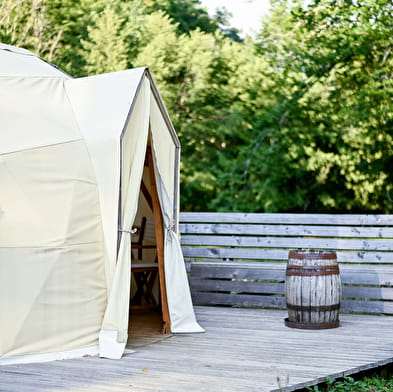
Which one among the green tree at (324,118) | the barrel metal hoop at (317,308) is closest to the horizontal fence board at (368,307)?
the barrel metal hoop at (317,308)

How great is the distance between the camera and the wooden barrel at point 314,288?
22.1ft

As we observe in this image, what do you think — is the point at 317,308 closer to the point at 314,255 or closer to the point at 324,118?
the point at 314,255

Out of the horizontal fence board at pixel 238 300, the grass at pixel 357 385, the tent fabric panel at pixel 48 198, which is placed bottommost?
the horizontal fence board at pixel 238 300

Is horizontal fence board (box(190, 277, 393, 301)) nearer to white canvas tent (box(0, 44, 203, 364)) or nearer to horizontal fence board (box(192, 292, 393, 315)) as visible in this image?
horizontal fence board (box(192, 292, 393, 315))

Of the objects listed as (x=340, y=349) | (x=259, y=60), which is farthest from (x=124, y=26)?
(x=340, y=349)

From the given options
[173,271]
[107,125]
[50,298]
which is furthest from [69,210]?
[173,271]

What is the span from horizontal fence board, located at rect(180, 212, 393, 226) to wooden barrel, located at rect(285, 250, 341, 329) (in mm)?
1510

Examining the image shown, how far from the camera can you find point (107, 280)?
19.6ft

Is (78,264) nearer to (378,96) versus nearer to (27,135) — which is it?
(27,135)

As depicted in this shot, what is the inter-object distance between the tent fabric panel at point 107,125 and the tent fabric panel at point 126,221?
90 mm

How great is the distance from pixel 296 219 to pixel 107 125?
3.31 m

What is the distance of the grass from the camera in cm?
501

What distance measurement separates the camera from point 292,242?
8.50 m

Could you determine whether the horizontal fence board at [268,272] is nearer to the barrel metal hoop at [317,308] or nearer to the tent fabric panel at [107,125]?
the barrel metal hoop at [317,308]
